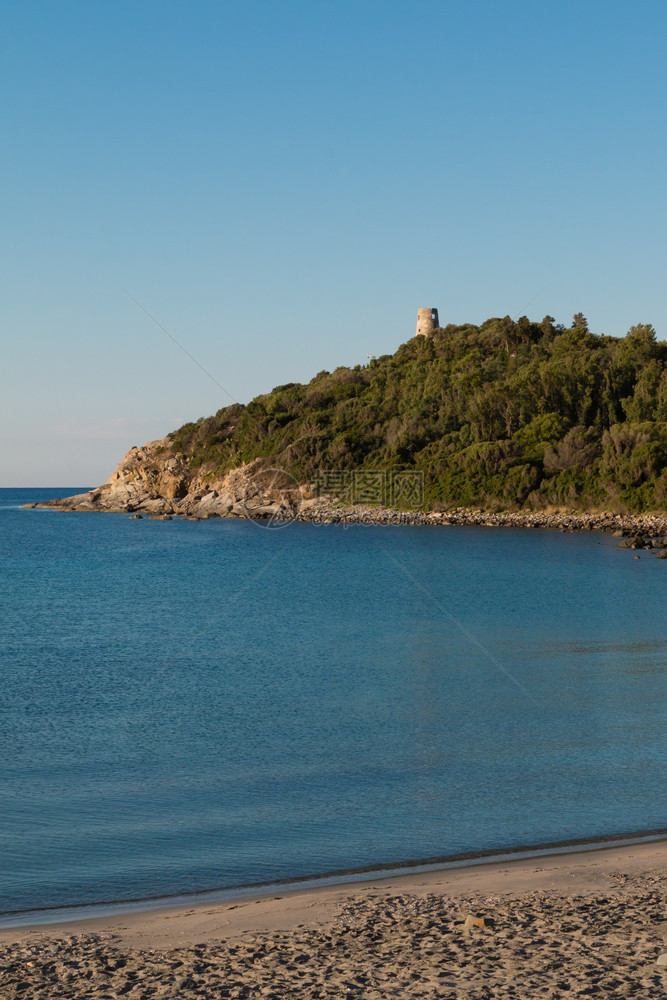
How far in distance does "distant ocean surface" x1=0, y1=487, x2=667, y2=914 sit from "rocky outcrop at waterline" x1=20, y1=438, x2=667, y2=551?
23.5 metres

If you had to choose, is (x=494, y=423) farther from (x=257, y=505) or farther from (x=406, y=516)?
(x=257, y=505)

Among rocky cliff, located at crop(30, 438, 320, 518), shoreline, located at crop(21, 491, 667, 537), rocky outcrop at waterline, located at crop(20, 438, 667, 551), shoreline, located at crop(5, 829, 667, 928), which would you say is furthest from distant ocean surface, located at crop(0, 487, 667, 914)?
rocky cliff, located at crop(30, 438, 320, 518)

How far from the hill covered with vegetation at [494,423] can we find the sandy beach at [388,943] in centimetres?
5143

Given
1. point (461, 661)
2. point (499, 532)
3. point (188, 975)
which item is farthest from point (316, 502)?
point (188, 975)

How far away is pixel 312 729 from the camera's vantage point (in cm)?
1298

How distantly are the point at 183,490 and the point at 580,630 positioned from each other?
73020mm

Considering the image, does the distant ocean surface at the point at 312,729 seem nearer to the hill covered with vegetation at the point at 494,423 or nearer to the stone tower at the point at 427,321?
the hill covered with vegetation at the point at 494,423

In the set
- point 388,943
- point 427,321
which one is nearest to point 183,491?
point 427,321

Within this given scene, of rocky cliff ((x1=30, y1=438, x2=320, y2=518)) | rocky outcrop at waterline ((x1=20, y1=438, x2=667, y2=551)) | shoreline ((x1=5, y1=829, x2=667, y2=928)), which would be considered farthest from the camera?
rocky cliff ((x1=30, y1=438, x2=320, y2=518))

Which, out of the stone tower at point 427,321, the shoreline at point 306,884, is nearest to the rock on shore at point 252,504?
the stone tower at point 427,321

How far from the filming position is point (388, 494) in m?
69.8

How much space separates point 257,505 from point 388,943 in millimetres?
72901

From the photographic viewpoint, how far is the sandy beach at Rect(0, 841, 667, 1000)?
516 centimetres

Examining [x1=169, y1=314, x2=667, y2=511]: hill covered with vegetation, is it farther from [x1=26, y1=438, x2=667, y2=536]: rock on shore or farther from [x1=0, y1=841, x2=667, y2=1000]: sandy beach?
[x1=0, y1=841, x2=667, y2=1000]: sandy beach
